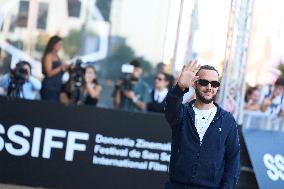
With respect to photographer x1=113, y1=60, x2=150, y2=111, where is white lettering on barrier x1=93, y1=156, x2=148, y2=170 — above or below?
below

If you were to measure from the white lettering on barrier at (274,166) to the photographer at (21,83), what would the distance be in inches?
138

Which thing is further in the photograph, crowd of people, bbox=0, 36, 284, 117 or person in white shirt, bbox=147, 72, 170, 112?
crowd of people, bbox=0, 36, 284, 117

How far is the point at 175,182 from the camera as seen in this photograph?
15.1ft

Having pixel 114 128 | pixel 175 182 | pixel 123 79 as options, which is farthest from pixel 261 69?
pixel 175 182

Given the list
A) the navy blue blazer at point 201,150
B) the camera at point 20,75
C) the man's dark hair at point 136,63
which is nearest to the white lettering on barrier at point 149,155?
the man's dark hair at point 136,63

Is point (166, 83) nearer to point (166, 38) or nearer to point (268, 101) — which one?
point (166, 38)

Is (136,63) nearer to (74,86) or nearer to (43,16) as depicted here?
(74,86)

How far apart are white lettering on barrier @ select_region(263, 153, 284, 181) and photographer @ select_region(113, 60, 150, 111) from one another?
200cm

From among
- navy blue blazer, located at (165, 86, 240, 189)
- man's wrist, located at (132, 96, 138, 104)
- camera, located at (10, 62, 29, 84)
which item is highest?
navy blue blazer, located at (165, 86, 240, 189)

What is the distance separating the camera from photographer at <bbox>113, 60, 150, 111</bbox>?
10508 mm

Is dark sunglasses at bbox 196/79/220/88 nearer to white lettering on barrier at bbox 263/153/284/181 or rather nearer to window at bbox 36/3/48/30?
white lettering on barrier at bbox 263/153/284/181

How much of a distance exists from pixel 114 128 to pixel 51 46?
208 centimetres

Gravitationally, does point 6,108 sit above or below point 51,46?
below

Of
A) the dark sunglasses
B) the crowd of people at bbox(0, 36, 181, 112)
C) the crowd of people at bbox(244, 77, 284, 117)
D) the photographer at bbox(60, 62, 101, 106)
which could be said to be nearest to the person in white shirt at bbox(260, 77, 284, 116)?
the crowd of people at bbox(244, 77, 284, 117)
